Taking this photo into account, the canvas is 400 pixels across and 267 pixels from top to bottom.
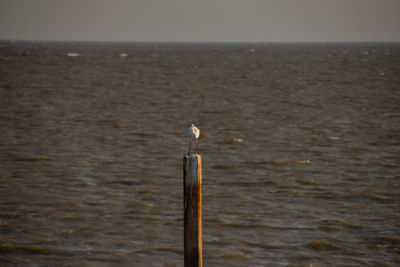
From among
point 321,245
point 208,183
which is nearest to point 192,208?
point 321,245

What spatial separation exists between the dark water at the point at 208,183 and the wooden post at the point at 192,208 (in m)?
1.96

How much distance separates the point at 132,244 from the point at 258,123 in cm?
1587

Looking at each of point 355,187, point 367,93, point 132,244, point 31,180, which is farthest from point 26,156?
point 367,93

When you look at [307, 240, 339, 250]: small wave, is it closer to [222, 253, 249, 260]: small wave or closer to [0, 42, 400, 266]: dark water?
[0, 42, 400, 266]: dark water

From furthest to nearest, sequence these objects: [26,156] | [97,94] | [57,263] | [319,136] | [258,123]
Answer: [97,94] → [258,123] → [319,136] → [26,156] → [57,263]

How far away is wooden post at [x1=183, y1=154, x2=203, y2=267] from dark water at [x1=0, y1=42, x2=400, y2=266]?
1962 mm

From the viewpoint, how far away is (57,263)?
11117 mm

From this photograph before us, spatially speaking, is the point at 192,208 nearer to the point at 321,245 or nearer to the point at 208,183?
the point at 321,245

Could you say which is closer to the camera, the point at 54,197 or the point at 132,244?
the point at 132,244

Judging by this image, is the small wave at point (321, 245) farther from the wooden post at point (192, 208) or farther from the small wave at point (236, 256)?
the wooden post at point (192, 208)

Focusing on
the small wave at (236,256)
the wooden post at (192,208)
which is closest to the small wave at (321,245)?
the small wave at (236,256)

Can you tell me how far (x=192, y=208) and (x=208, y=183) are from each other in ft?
24.7

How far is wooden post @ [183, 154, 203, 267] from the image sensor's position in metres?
8.91

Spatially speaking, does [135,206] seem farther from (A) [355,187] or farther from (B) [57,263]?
(A) [355,187]
